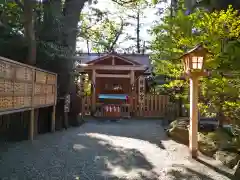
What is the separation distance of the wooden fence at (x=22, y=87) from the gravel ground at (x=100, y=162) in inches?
34.9

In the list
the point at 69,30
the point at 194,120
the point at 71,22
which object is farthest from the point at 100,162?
the point at 71,22

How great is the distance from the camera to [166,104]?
13.3m

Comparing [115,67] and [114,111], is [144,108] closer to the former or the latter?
[114,111]

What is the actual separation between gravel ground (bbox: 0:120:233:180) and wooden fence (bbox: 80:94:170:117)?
6674 millimetres

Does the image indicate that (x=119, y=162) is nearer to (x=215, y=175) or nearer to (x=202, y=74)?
(x=215, y=175)

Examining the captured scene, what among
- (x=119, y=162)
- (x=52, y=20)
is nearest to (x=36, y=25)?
(x=52, y=20)

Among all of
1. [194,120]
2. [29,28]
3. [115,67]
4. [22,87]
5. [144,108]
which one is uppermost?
[29,28]

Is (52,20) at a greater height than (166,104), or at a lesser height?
greater

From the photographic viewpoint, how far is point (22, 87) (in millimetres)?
5594

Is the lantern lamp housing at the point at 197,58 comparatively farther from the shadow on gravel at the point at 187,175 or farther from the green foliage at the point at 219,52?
the shadow on gravel at the point at 187,175

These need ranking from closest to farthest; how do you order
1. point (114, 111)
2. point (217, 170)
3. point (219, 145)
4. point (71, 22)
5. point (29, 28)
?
point (217, 170), point (219, 145), point (29, 28), point (71, 22), point (114, 111)

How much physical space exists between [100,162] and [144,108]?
8.86 metres

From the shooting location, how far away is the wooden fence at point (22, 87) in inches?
183

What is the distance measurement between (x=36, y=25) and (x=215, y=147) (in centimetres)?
653
